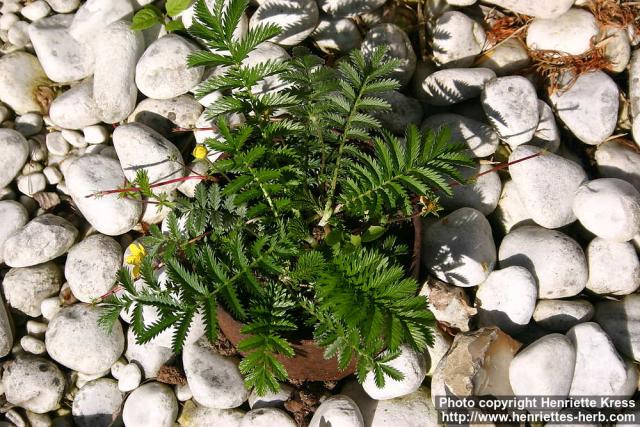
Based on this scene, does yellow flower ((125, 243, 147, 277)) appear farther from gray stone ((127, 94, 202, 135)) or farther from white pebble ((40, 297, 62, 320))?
gray stone ((127, 94, 202, 135))

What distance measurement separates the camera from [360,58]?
266 cm

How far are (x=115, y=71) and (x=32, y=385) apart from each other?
167 cm

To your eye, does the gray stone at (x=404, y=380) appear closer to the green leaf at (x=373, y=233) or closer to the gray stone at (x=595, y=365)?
the green leaf at (x=373, y=233)

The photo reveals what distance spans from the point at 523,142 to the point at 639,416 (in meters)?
1.45

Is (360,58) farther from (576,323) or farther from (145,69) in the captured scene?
(576,323)

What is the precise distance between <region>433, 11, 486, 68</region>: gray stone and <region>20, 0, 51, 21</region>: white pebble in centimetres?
229

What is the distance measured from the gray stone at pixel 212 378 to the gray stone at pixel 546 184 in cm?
171

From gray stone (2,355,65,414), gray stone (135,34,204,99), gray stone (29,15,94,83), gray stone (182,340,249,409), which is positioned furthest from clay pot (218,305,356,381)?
gray stone (29,15,94,83)

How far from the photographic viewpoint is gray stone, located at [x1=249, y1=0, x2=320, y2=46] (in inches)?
129

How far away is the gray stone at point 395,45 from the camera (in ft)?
11.0

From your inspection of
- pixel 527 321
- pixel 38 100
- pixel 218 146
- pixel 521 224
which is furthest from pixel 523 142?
pixel 38 100

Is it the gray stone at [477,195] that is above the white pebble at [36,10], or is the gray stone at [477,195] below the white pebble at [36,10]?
below

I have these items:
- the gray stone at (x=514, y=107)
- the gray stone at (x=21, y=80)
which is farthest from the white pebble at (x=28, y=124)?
the gray stone at (x=514, y=107)

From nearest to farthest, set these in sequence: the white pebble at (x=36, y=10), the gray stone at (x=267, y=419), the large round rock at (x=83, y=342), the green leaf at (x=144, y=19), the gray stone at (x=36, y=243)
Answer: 1. the gray stone at (x=267, y=419)
2. the large round rock at (x=83, y=342)
3. the gray stone at (x=36, y=243)
4. the green leaf at (x=144, y=19)
5. the white pebble at (x=36, y=10)
